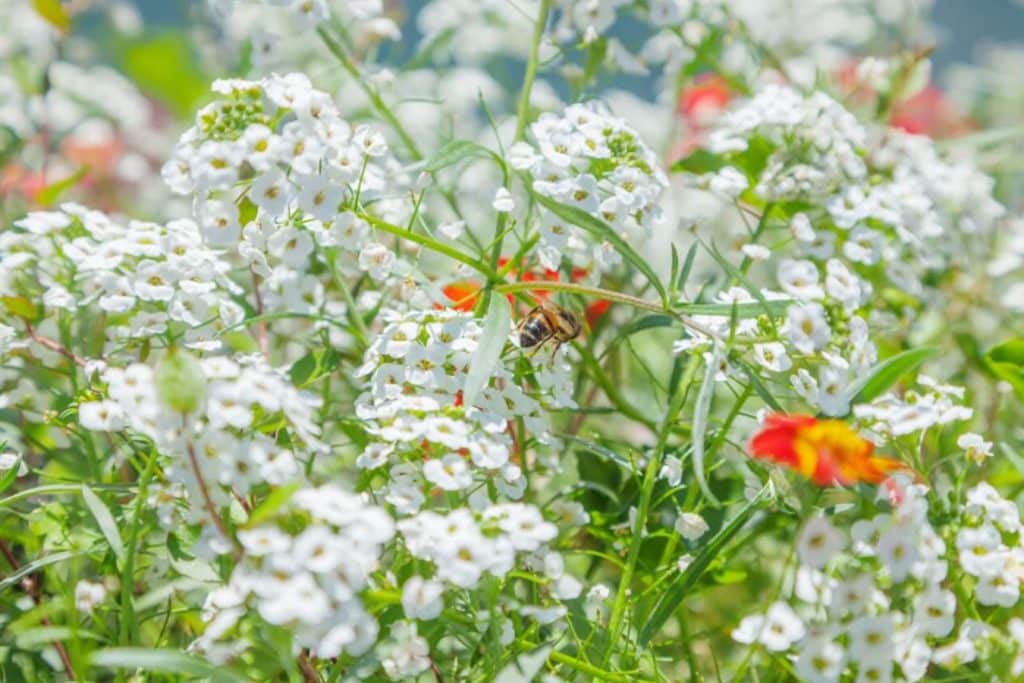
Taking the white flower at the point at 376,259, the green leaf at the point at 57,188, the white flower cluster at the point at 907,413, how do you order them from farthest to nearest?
1. the green leaf at the point at 57,188
2. the white flower at the point at 376,259
3. the white flower cluster at the point at 907,413

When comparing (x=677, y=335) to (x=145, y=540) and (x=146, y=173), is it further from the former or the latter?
(x=146, y=173)

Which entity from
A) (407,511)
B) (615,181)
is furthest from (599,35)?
(407,511)

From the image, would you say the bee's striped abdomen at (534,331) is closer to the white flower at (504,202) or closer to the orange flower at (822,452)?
the white flower at (504,202)

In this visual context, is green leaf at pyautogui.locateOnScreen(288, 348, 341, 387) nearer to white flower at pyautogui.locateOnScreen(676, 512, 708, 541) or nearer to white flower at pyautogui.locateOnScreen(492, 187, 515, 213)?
white flower at pyautogui.locateOnScreen(492, 187, 515, 213)

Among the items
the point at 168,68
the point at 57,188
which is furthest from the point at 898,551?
the point at 168,68

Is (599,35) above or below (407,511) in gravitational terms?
above

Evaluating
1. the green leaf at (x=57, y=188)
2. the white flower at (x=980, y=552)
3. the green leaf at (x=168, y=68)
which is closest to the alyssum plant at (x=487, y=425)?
the white flower at (x=980, y=552)

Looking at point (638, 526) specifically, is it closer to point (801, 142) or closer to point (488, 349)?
point (488, 349)
